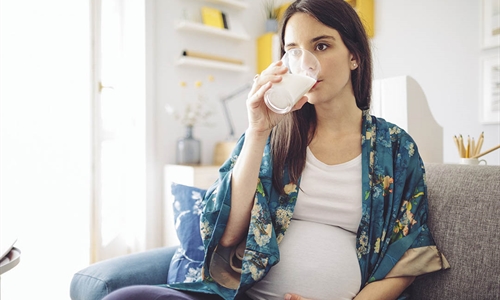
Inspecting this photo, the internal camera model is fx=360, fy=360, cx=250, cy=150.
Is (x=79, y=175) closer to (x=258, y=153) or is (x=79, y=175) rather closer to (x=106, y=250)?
(x=106, y=250)

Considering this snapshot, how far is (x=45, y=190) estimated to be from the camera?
1.50 meters

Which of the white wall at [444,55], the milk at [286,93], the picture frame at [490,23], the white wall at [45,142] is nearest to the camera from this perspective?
the milk at [286,93]

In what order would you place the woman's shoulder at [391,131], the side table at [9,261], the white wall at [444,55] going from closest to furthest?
the side table at [9,261], the woman's shoulder at [391,131], the white wall at [444,55]

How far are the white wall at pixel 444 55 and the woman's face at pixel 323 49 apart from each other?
126 cm

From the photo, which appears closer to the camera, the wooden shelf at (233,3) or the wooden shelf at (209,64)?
the wooden shelf at (209,64)

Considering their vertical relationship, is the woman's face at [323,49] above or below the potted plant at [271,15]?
below

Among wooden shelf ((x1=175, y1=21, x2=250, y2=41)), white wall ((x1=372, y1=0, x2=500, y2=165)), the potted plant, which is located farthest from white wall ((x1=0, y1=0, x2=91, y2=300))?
the potted plant

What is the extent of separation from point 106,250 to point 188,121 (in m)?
1.07

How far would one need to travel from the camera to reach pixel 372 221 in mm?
978

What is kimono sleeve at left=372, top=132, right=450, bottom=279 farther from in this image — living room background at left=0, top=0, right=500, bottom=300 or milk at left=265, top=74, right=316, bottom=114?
living room background at left=0, top=0, right=500, bottom=300

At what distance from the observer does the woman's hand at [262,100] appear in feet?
2.79

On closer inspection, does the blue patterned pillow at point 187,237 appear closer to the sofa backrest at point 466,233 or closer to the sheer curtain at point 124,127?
the sofa backrest at point 466,233

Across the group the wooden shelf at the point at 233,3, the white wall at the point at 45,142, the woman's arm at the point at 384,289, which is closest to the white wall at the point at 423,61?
the wooden shelf at the point at 233,3

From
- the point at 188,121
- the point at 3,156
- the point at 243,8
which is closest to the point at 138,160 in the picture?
the point at 188,121
